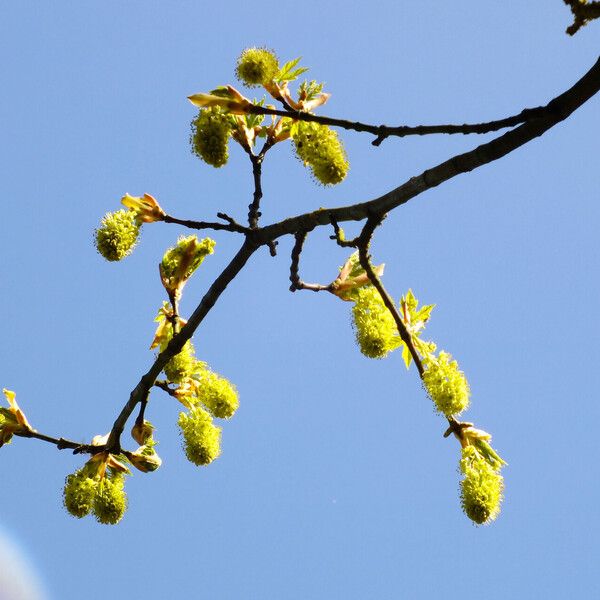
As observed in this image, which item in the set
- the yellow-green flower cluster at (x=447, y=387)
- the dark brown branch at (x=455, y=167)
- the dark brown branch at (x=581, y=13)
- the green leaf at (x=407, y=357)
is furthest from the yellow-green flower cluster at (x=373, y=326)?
the dark brown branch at (x=581, y=13)

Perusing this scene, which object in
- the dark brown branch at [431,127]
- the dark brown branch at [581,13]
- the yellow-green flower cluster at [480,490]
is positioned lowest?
the yellow-green flower cluster at [480,490]

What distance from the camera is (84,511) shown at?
333 centimetres

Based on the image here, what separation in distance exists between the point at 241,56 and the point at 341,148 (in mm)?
531

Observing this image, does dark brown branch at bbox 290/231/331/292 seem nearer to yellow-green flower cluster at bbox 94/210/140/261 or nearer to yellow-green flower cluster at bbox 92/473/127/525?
yellow-green flower cluster at bbox 94/210/140/261

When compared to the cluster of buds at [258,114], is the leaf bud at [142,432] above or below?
below

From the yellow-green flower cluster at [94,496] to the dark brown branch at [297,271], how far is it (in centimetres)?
117

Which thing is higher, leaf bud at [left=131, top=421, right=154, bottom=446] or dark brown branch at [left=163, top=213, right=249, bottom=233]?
dark brown branch at [left=163, top=213, right=249, bottom=233]

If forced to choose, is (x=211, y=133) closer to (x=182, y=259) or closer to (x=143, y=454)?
(x=182, y=259)

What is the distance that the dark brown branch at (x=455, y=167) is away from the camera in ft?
7.12

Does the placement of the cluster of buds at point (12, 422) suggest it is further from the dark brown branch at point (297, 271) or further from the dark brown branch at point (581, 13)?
the dark brown branch at point (581, 13)

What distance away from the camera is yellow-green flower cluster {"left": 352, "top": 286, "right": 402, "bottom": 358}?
327cm

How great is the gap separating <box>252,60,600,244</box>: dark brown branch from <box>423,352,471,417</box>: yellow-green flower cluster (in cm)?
69

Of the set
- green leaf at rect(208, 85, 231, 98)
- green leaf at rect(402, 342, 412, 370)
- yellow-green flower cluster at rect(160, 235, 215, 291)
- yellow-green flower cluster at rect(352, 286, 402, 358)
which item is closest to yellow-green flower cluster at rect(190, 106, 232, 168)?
green leaf at rect(208, 85, 231, 98)

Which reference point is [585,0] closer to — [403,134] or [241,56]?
[403,134]
